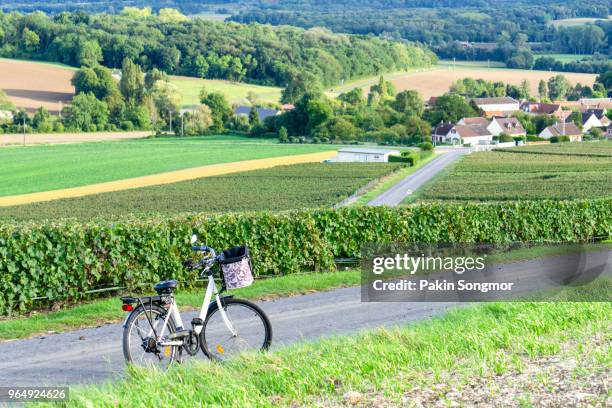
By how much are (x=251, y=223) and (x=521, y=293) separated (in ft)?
22.2

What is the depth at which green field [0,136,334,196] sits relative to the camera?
247 ft

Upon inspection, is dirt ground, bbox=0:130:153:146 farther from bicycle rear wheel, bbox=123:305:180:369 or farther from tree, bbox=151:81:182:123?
bicycle rear wheel, bbox=123:305:180:369

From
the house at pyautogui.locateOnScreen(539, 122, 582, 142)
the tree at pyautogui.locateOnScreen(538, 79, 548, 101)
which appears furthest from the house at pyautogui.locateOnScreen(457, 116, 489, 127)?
the tree at pyautogui.locateOnScreen(538, 79, 548, 101)

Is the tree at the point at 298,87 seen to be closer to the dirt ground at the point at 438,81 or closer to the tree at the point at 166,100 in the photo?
the dirt ground at the point at 438,81

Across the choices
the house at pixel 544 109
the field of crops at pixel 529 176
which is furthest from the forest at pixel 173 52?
the field of crops at pixel 529 176

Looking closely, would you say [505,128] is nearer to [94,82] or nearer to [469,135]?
[469,135]

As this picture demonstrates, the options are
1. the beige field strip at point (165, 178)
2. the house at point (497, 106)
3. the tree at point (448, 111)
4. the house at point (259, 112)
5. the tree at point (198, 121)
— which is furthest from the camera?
the house at point (497, 106)

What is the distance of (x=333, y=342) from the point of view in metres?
11.5

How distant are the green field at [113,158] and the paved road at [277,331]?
179ft

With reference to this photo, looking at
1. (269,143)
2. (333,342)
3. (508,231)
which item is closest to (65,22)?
(269,143)

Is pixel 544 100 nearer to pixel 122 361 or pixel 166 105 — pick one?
pixel 166 105

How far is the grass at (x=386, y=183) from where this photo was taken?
58778mm

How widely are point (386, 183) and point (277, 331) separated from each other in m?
56.3

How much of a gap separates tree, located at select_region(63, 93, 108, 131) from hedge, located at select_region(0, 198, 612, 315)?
10662cm
